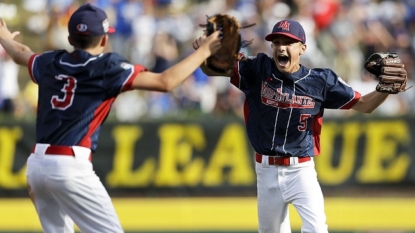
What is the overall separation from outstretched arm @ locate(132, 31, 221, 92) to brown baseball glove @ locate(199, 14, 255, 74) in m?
0.35

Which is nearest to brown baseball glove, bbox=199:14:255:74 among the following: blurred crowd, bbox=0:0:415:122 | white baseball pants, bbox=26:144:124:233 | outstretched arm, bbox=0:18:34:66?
white baseball pants, bbox=26:144:124:233

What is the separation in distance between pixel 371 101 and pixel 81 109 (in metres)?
2.81

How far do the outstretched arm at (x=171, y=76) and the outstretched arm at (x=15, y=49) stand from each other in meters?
1.16

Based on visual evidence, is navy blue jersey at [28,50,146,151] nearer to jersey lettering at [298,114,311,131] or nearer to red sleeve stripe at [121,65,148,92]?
red sleeve stripe at [121,65,148,92]

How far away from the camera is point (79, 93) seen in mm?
6277

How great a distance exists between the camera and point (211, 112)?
13797 mm

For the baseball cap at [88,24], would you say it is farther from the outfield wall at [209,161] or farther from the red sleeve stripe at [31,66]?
the outfield wall at [209,161]

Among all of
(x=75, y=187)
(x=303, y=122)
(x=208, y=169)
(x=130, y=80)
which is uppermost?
(x=130, y=80)

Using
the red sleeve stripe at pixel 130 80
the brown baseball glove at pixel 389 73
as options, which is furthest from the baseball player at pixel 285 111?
the red sleeve stripe at pixel 130 80

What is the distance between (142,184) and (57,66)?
615 cm

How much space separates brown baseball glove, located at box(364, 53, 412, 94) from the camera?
7328 mm

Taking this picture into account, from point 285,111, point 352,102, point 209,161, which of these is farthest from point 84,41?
point 209,161

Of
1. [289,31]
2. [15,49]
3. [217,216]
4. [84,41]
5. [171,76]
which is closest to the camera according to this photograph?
[171,76]

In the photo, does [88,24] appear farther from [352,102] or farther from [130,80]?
[352,102]
